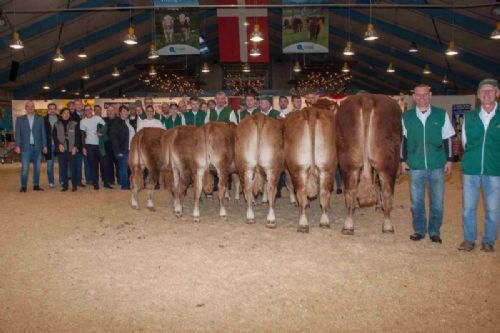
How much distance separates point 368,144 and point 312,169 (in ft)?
2.82

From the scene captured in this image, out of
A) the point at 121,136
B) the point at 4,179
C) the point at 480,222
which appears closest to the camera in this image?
the point at 480,222

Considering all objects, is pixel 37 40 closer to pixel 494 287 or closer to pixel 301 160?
pixel 301 160

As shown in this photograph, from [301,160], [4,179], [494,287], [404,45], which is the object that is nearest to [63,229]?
[301,160]

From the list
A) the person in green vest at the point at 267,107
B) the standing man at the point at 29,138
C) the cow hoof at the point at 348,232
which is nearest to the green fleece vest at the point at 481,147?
the cow hoof at the point at 348,232

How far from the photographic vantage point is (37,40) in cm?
1978

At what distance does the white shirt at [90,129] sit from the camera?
35.3 feet

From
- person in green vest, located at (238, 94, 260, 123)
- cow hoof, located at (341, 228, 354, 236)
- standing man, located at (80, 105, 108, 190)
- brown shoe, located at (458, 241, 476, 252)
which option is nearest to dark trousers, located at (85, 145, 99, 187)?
standing man, located at (80, 105, 108, 190)

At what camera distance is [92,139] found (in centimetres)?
1078

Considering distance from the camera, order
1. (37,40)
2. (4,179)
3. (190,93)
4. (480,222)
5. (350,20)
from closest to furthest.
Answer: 1. (480,222)
2. (4,179)
3. (37,40)
4. (350,20)
5. (190,93)

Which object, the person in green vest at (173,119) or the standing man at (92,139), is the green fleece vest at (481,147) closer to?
the person in green vest at (173,119)

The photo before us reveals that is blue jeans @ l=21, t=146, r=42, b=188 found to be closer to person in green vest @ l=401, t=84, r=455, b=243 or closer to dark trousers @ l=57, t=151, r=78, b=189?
dark trousers @ l=57, t=151, r=78, b=189

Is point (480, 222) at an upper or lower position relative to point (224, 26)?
lower

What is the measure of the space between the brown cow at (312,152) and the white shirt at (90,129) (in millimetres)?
6810

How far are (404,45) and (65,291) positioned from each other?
22.8 meters
